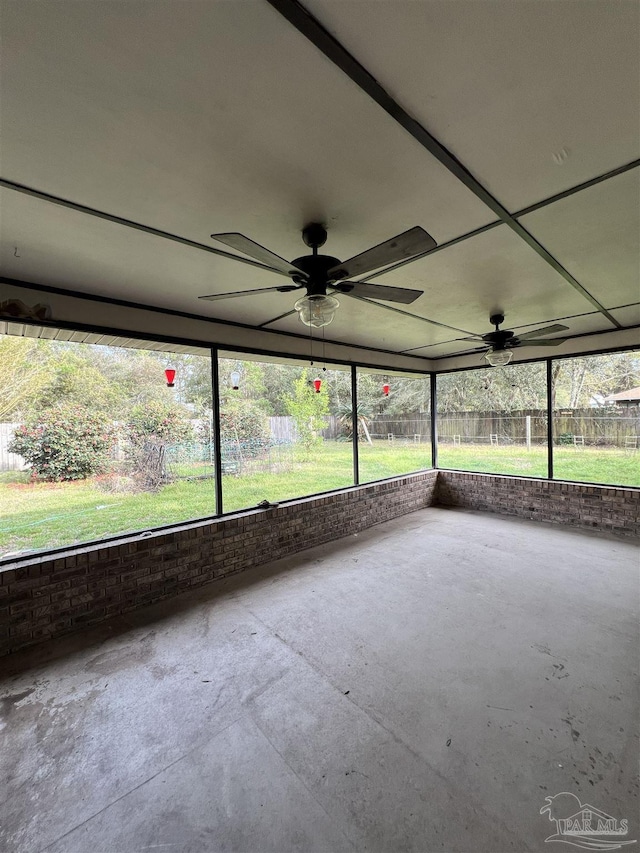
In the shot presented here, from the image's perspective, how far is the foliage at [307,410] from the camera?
600 cm

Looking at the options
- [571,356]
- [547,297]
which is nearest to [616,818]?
[547,297]

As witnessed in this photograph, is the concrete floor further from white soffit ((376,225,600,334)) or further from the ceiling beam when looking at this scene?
white soffit ((376,225,600,334))

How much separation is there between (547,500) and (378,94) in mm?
5553

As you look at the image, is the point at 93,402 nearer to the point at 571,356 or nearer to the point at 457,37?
the point at 457,37

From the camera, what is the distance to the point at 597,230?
6.55ft

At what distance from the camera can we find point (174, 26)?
919mm

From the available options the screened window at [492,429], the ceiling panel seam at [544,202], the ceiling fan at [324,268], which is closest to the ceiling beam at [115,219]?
the ceiling fan at [324,268]

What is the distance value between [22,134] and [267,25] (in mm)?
995

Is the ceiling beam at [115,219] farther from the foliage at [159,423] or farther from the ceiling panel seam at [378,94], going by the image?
the foliage at [159,423]

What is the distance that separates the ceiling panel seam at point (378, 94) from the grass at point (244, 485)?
3.43m

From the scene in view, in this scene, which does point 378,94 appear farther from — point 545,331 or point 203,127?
point 545,331

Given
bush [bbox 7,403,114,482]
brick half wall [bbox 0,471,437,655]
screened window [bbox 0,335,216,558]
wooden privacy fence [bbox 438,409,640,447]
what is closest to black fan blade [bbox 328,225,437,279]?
screened window [bbox 0,335,216,558]

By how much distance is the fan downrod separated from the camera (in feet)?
6.21
